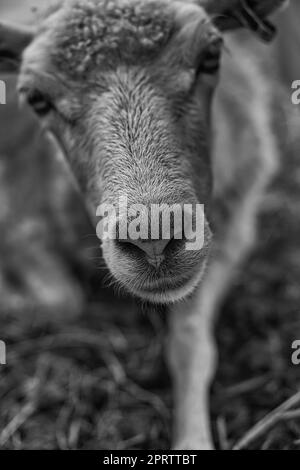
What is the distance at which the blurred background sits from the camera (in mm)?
3760

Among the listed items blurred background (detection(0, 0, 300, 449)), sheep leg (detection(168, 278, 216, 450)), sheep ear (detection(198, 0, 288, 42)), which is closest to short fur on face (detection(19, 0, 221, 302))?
sheep ear (detection(198, 0, 288, 42))

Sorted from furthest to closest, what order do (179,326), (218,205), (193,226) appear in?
(218,205) < (179,326) < (193,226)

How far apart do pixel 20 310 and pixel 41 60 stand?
2520 millimetres

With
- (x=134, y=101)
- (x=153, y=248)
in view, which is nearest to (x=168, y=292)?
(x=153, y=248)

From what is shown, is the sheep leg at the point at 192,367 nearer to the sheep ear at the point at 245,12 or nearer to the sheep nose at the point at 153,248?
the sheep nose at the point at 153,248

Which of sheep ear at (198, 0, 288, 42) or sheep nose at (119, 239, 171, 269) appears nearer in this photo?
sheep nose at (119, 239, 171, 269)

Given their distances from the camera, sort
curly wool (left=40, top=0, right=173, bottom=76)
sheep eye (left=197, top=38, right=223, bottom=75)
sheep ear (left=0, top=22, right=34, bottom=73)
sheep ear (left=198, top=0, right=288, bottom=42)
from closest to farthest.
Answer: curly wool (left=40, top=0, right=173, bottom=76)
sheep eye (left=197, top=38, right=223, bottom=75)
sheep ear (left=198, top=0, right=288, bottom=42)
sheep ear (left=0, top=22, right=34, bottom=73)

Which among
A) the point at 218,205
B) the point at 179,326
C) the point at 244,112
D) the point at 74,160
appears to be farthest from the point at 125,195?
the point at 244,112

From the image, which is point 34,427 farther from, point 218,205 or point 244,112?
point 244,112

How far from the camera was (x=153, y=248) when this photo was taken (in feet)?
9.06

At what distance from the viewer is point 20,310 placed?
17.4 feet

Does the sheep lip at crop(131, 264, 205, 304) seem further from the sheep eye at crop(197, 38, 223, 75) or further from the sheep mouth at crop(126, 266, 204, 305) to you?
the sheep eye at crop(197, 38, 223, 75)

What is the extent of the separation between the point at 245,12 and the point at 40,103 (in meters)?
1.36

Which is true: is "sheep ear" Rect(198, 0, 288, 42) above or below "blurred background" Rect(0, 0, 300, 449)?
above
